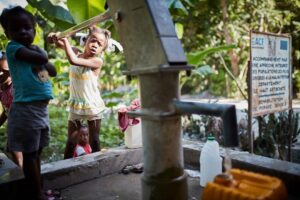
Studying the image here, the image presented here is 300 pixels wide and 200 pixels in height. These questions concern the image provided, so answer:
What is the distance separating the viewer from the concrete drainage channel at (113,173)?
2.53 meters

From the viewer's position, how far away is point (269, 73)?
3.81 m

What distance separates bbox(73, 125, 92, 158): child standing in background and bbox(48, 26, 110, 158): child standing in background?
8cm

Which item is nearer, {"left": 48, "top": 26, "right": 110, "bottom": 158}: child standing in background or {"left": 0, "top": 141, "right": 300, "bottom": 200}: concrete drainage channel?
{"left": 0, "top": 141, "right": 300, "bottom": 200}: concrete drainage channel

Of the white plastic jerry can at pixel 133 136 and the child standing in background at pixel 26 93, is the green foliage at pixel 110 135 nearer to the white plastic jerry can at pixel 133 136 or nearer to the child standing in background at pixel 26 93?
the white plastic jerry can at pixel 133 136

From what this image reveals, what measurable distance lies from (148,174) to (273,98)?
2.40m

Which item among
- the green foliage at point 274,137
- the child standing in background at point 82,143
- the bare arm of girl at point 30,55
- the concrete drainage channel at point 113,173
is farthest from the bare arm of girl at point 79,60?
the green foliage at point 274,137

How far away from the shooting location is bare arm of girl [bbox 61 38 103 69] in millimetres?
2879

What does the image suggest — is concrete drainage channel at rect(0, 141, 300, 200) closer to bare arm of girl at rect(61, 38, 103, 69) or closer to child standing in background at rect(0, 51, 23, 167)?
bare arm of girl at rect(61, 38, 103, 69)

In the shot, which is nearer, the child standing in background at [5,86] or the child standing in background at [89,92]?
the child standing in background at [89,92]

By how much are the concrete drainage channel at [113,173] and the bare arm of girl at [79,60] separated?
0.83 meters

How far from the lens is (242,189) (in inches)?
63.6

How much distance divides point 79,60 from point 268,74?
6.84 feet

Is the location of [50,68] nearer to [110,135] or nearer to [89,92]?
[89,92]

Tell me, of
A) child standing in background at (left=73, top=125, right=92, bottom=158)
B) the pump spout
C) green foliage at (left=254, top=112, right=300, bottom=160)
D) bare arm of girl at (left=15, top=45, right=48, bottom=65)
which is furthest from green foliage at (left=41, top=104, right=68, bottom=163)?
the pump spout
